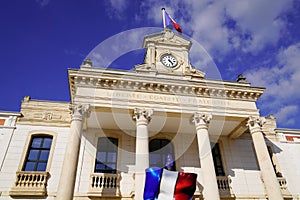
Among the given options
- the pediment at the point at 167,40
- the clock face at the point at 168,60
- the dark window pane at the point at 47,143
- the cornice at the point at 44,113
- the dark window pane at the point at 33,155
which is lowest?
the dark window pane at the point at 33,155

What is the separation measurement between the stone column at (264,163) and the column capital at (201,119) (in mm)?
2791

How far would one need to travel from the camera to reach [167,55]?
60.1 feet

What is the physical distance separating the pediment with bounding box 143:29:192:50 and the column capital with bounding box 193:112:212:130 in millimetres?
7771

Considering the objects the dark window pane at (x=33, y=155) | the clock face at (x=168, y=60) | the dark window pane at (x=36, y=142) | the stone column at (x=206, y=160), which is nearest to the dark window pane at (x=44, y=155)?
the dark window pane at (x=33, y=155)

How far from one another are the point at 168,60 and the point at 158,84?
16.9 feet

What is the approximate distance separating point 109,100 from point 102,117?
1.74 m

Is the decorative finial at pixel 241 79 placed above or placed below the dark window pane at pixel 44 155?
above

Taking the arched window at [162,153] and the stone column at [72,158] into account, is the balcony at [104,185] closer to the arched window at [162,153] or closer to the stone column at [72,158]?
the arched window at [162,153]

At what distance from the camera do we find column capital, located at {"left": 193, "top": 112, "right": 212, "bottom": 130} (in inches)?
521

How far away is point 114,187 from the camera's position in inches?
519

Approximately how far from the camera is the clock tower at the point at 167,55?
676 inches

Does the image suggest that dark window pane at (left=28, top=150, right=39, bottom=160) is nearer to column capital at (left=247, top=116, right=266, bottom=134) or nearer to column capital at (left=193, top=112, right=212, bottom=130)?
column capital at (left=193, top=112, right=212, bottom=130)

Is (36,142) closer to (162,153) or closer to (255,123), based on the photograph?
(162,153)

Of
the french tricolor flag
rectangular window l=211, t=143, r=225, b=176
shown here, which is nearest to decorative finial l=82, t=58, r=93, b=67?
the french tricolor flag
